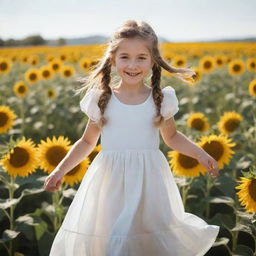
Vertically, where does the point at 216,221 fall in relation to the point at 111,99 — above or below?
below

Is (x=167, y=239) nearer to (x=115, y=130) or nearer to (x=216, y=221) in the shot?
(x=115, y=130)

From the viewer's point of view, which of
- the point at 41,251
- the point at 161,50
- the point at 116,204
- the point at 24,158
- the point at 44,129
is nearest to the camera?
the point at 116,204

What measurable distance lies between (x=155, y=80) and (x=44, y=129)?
152 inches

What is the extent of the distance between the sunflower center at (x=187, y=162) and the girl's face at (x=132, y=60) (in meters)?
1.01

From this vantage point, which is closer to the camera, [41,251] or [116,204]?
[116,204]

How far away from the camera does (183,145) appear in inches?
110

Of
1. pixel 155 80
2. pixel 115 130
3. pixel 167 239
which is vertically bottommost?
pixel 167 239

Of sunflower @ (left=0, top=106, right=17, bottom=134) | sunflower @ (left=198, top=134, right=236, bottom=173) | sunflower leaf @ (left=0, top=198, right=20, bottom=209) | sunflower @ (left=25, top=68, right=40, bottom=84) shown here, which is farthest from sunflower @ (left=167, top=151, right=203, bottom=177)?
sunflower @ (left=25, top=68, right=40, bottom=84)

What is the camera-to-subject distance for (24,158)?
352cm

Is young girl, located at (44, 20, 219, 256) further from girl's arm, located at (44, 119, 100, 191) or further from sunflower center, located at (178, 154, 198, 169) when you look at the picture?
sunflower center, located at (178, 154, 198, 169)

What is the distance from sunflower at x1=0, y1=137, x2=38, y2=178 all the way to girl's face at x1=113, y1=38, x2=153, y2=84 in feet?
3.91

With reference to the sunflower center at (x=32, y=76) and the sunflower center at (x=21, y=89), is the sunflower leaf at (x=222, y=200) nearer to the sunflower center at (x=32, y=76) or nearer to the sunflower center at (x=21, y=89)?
the sunflower center at (x=21, y=89)

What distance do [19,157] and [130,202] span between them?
4.22ft

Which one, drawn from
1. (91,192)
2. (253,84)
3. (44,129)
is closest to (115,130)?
(91,192)
